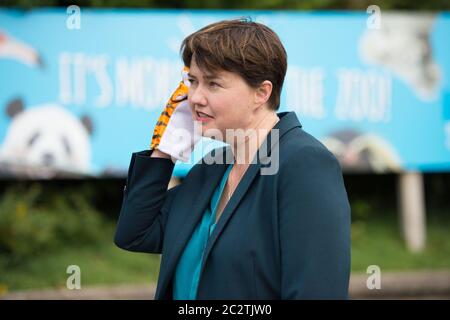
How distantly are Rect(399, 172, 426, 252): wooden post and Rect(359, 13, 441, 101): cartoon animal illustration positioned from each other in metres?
0.84

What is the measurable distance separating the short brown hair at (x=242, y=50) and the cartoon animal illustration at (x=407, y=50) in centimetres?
476

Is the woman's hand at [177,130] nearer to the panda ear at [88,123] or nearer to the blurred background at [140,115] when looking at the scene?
the blurred background at [140,115]

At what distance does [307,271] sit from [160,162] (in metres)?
0.74

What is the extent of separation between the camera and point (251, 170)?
206 centimetres

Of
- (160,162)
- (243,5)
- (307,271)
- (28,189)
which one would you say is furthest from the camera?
(243,5)

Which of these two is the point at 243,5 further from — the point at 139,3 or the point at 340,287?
the point at 340,287

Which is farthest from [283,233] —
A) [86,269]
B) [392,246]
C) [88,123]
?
[392,246]

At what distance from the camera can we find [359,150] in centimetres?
658

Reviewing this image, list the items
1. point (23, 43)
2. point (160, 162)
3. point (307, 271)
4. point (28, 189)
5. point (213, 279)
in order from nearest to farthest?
point (307, 271) < point (213, 279) < point (160, 162) < point (23, 43) < point (28, 189)

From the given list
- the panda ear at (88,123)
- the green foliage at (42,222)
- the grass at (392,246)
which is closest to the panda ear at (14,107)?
the panda ear at (88,123)

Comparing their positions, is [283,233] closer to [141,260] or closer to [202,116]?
[202,116]

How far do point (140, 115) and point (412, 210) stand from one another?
2940 mm

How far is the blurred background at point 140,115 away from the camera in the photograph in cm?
602

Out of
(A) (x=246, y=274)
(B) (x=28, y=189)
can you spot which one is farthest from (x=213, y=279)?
(B) (x=28, y=189)
